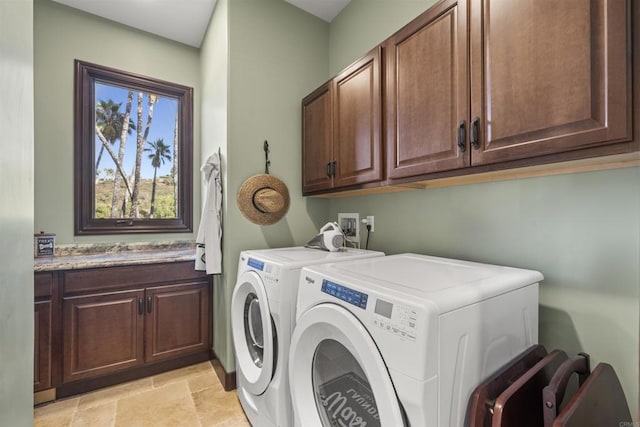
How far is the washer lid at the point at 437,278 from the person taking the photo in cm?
81

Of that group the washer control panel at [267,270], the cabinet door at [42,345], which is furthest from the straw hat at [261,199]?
the cabinet door at [42,345]

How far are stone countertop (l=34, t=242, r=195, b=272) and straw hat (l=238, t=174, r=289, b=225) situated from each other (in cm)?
70

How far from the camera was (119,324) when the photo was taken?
2.04 metres

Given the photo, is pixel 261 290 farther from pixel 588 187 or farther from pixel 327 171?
pixel 588 187

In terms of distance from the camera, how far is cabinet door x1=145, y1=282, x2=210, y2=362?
7.02 ft

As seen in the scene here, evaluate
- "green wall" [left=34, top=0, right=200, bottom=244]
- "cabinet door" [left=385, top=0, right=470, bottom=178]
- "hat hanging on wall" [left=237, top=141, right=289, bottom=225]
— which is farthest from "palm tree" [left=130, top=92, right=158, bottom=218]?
"cabinet door" [left=385, top=0, right=470, bottom=178]

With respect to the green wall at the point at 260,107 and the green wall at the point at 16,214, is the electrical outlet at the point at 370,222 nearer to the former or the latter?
the green wall at the point at 260,107

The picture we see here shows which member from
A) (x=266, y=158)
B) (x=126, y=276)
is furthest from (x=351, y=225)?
(x=126, y=276)

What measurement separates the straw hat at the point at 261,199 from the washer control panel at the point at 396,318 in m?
1.41

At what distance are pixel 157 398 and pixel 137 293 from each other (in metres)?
0.74

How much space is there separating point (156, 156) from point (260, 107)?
4.27ft

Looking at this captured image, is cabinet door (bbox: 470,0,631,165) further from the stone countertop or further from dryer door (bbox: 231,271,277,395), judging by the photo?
the stone countertop

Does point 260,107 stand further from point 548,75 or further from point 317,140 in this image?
point 548,75

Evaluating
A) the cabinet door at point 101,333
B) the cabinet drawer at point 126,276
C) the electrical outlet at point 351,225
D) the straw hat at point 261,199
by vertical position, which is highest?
the straw hat at point 261,199
